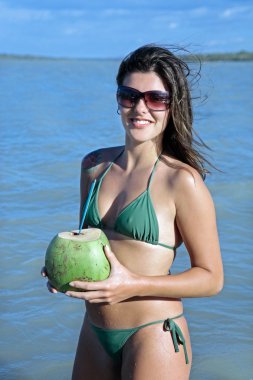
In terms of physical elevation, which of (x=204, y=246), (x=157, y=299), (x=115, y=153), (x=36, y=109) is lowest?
(x=36, y=109)

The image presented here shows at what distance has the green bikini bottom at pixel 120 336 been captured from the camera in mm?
3059

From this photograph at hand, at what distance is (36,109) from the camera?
78.7 ft

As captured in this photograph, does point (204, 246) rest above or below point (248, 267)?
above

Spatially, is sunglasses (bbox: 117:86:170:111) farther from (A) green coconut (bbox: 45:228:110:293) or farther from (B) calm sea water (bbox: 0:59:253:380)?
(B) calm sea water (bbox: 0:59:253:380)

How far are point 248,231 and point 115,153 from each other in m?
5.10

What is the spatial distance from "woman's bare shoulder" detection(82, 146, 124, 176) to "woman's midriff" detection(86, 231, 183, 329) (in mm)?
368

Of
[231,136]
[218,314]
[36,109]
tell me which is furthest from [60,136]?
[218,314]

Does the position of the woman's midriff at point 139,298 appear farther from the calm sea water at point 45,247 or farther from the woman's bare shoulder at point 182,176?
the calm sea water at point 45,247

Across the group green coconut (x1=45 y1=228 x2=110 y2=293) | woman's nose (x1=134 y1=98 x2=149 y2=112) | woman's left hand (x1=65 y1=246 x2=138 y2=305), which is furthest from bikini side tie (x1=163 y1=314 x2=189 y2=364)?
woman's nose (x1=134 y1=98 x2=149 y2=112)

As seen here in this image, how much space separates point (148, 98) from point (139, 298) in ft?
2.61

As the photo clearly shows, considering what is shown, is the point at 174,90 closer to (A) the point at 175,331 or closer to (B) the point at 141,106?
(B) the point at 141,106

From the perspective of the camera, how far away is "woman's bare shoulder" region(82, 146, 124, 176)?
3.36 metres

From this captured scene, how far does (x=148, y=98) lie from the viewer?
122 inches

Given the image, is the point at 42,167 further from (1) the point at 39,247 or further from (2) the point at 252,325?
(2) the point at 252,325
